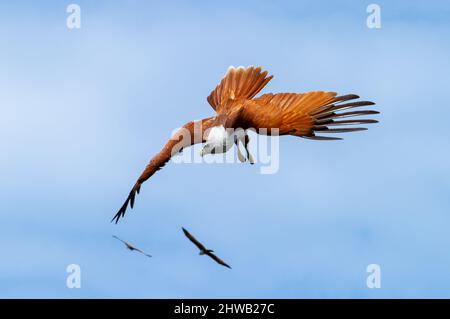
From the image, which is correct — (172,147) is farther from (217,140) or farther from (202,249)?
(202,249)

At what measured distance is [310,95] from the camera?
52.6 feet

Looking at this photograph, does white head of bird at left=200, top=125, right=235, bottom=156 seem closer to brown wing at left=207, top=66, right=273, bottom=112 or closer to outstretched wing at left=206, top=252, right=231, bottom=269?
brown wing at left=207, top=66, right=273, bottom=112

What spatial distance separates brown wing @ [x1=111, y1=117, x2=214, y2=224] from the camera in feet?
53.8

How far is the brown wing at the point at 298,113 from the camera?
15.6 m

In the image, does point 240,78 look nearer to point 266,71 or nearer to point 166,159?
point 266,71

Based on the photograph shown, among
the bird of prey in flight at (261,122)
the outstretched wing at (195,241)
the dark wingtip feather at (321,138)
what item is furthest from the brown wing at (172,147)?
the outstretched wing at (195,241)

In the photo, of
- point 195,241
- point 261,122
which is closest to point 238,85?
point 261,122

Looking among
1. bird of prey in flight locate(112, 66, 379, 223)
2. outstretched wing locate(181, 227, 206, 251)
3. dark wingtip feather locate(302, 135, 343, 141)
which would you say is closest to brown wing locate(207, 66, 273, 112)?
bird of prey in flight locate(112, 66, 379, 223)

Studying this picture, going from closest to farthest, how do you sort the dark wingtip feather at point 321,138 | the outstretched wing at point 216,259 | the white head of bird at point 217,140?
the outstretched wing at point 216,259
the dark wingtip feather at point 321,138
the white head of bird at point 217,140

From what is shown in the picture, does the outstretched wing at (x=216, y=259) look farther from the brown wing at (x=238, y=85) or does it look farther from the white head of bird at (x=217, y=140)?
the brown wing at (x=238, y=85)

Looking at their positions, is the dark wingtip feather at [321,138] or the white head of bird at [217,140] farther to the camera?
the white head of bird at [217,140]

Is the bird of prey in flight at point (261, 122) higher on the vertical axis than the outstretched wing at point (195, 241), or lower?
higher

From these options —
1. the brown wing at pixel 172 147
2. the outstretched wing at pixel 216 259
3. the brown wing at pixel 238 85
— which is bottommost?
the outstretched wing at pixel 216 259

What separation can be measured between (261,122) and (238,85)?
1.67 metres
